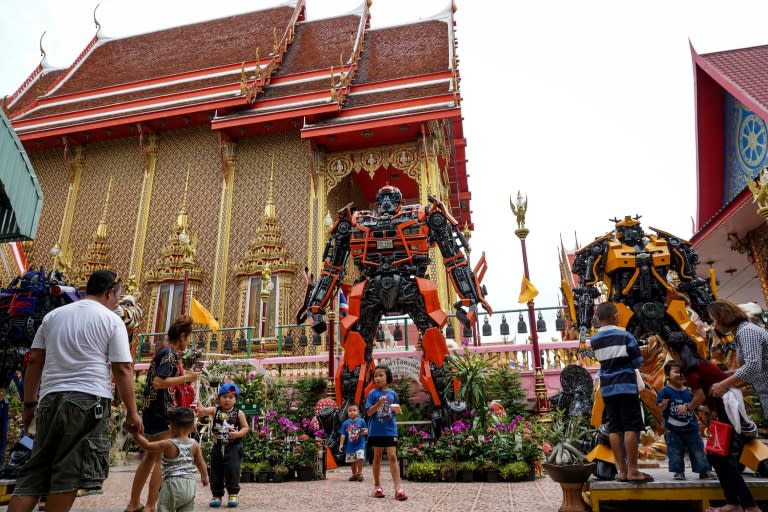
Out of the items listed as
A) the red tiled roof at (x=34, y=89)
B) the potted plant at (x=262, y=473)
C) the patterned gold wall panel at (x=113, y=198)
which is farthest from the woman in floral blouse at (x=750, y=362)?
the red tiled roof at (x=34, y=89)

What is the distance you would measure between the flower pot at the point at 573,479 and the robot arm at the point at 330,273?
166 inches

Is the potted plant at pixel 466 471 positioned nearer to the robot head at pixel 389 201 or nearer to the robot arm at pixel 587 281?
the robot arm at pixel 587 281

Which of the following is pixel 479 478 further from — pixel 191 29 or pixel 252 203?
pixel 191 29

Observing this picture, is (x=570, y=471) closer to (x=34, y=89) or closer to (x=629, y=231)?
(x=629, y=231)

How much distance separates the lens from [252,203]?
1511 cm

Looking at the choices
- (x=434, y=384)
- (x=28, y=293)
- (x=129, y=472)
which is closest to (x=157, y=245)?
(x=129, y=472)

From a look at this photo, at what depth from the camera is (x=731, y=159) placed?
41.0 ft

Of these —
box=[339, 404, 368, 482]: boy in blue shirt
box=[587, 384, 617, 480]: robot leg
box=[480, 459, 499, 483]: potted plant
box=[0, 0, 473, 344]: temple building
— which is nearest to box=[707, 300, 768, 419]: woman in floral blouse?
box=[587, 384, 617, 480]: robot leg

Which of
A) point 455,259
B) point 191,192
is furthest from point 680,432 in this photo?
point 191,192

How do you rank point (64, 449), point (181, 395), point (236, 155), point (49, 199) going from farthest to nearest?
point (49, 199) → point (236, 155) → point (181, 395) → point (64, 449)

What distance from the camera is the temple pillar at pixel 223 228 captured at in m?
14.2

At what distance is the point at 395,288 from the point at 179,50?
1691cm

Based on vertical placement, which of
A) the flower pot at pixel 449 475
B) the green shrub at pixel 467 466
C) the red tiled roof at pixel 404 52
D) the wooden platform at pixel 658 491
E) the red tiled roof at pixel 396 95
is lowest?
the flower pot at pixel 449 475

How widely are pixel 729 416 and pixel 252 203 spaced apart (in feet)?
44.4
